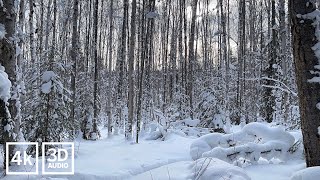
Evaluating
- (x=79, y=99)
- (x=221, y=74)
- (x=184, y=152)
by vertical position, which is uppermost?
(x=221, y=74)

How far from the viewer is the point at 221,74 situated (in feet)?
69.6

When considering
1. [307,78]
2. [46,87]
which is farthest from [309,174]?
[46,87]

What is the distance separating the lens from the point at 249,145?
685cm

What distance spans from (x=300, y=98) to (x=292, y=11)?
129cm

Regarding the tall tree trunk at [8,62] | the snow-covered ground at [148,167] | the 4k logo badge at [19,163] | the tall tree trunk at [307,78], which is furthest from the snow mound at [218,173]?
the tall tree trunk at [8,62]

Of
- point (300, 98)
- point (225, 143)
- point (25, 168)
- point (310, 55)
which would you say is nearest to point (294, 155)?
point (225, 143)

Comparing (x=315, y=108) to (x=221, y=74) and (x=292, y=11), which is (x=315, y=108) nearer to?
(x=292, y=11)

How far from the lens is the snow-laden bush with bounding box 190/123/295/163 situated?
6.80m

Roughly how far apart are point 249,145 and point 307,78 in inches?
91.5

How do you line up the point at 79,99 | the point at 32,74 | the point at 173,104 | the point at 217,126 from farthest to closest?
the point at 173,104 → the point at 79,99 → the point at 217,126 → the point at 32,74

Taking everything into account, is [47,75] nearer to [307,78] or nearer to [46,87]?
[46,87]

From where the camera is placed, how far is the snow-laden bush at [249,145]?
6.80 m

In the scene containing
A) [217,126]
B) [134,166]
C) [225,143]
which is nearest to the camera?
[134,166]

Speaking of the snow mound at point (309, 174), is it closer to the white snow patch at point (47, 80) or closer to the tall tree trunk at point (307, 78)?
the tall tree trunk at point (307, 78)
